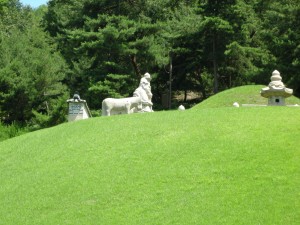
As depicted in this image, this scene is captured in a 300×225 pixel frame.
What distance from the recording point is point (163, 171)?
14.0 metres

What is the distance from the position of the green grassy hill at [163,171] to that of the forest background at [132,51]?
15.5m

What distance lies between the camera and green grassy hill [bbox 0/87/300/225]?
39.4 ft

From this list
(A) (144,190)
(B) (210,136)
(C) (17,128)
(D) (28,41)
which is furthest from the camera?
(D) (28,41)

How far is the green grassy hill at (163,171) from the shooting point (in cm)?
1200

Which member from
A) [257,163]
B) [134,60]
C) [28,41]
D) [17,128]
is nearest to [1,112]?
[17,128]

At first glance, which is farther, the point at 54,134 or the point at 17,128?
the point at 17,128

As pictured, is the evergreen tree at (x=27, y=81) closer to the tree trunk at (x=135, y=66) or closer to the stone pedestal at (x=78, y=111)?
the tree trunk at (x=135, y=66)

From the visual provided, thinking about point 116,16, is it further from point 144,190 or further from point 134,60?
point 144,190

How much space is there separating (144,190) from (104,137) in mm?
4183

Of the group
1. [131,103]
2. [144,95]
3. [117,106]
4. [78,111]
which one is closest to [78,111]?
[78,111]

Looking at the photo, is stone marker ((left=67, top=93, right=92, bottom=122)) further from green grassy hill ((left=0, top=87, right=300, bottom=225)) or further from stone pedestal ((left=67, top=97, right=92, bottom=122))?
green grassy hill ((left=0, top=87, right=300, bottom=225))

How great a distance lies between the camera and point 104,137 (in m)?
17.0

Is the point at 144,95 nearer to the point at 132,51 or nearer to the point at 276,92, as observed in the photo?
the point at 276,92

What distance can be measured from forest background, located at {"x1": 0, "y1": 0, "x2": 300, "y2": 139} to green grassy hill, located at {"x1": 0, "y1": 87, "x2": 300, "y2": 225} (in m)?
15.5
